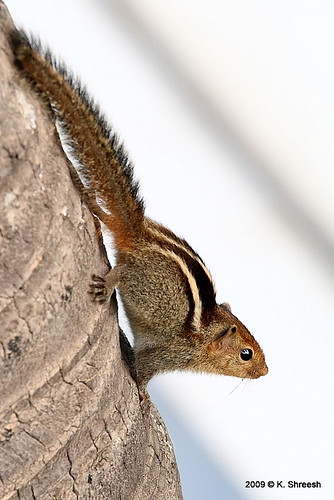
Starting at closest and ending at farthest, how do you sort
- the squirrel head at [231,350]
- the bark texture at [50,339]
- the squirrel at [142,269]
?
the bark texture at [50,339] < the squirrel at [142,269] < the squirrel head at [231,350]

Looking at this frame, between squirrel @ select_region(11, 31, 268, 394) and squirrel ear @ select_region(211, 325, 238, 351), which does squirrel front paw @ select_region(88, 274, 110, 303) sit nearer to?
squirrel @ select_region(11, 31, 268, 394)

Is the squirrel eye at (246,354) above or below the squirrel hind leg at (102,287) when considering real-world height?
above

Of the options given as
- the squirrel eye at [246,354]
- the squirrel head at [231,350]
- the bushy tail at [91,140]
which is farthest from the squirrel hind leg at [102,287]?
the squirrel eye at [246,354]

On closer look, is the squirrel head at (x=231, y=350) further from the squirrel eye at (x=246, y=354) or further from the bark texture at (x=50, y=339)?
the bark texture at (x=50, y=339)

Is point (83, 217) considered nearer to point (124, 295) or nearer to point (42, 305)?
point (42, 305)

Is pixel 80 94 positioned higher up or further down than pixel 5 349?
higher up

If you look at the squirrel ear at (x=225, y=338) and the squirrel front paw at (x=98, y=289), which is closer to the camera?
the squirrel front paw at (x=98, y=289)

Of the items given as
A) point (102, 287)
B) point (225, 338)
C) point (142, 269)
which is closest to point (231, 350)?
point (225, 338)

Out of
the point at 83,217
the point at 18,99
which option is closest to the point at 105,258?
the point at 83,217
